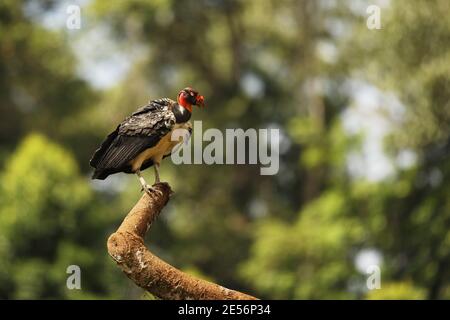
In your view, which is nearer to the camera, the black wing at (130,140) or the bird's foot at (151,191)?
the bird's foot at (151,191)

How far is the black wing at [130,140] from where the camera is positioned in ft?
27.3

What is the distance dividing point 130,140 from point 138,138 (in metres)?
0.07

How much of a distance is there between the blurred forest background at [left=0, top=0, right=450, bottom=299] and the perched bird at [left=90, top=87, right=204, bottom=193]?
18.0m

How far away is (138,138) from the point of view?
843 centimetres

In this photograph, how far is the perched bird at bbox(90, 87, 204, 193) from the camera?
327 inches

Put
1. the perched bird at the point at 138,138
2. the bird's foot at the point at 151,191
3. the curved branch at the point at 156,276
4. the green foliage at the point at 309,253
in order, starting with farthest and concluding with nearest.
A: 1. the green foliage at the point at 309,253
2. the perched bird at the point at 138,138
3. the bird's foot at the point at 151,191
4. the curved branch at the point at 156,276

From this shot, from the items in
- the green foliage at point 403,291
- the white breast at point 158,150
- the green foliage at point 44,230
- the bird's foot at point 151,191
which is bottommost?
the bird's foot at point 151,191

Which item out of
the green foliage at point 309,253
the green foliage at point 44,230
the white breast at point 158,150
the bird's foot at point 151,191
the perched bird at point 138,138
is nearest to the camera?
the bird's foot at point 151,191

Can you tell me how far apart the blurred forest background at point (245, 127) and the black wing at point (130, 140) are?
1806 centimetres

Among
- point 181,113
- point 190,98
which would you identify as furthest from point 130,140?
point 190,98

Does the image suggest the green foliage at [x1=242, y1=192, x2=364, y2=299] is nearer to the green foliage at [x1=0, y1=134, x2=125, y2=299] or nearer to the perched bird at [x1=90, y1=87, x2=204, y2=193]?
the green foliage at [x1=0, y1=134, x2=125, y2=299]

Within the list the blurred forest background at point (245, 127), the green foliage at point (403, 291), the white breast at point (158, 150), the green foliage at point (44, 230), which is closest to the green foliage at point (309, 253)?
the blurred forest background at point (245, 127)

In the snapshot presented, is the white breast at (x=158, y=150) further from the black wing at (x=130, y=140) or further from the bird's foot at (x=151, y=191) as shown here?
the bird's foot at (x=151, y=191)

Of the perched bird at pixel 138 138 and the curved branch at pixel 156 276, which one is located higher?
the perched bird at pixel 138 138
